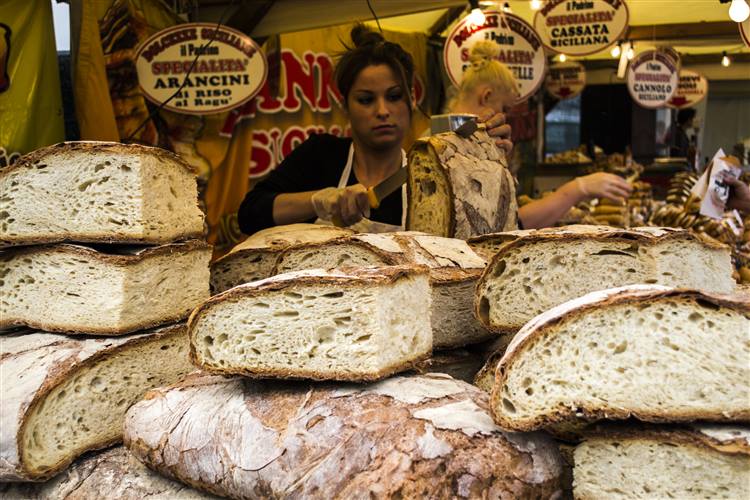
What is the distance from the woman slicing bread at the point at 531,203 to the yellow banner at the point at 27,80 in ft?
7.79

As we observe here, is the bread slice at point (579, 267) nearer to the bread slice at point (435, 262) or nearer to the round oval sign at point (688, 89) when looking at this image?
the bread slice at point (435, 262)

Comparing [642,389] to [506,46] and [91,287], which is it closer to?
[91,287]

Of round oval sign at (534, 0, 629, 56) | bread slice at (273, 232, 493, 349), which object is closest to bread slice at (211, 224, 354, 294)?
bread slice at (273, 232, 493, 349)

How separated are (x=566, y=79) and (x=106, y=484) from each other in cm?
924

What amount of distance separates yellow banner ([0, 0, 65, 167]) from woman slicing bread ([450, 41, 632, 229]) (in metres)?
2.37

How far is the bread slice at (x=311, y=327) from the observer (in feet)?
5.59

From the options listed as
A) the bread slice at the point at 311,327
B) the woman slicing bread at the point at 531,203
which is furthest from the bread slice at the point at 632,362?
the woman slicing bread at the point at 531,203

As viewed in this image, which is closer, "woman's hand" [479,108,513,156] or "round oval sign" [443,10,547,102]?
"woman's hand" [479,108,513,156]

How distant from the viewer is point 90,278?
6.86 ft

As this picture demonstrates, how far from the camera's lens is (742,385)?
136 cm

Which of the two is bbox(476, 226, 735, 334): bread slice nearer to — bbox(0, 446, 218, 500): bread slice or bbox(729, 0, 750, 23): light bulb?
bbox(0, 446, 218, 500): bread slice

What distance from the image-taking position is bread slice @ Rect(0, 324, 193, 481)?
1.87m

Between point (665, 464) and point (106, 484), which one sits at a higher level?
point (665, 464)

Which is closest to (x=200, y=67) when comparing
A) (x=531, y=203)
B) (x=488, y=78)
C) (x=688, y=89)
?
(x=488, y=78)
